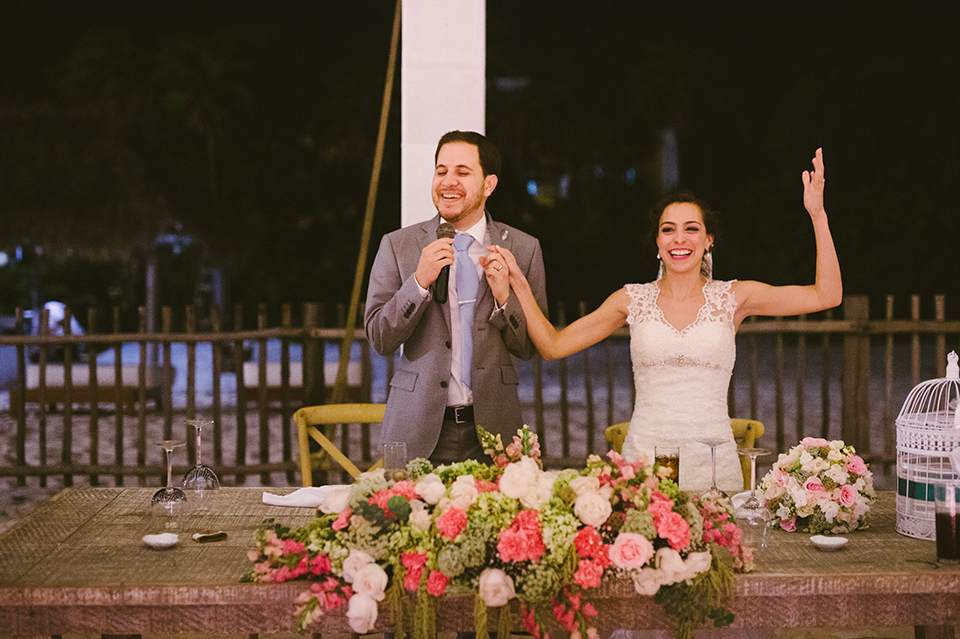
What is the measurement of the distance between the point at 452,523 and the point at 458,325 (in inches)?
45.0

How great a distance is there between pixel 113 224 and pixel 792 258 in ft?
41.6

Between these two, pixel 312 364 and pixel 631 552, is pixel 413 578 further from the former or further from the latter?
pixel 312 364

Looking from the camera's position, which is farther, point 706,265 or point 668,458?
point 706,265

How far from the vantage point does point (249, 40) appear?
16578 millimetres

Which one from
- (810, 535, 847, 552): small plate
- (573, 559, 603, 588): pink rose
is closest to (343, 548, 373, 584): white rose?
(573, 559, 603, 588): pink rose

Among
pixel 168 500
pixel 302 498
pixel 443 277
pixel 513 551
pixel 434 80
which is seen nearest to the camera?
pixel 513 551

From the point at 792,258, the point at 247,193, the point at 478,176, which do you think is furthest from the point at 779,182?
the point at 478,176

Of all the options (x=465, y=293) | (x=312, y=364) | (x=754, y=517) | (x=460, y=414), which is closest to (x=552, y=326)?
(x=465, y=293)

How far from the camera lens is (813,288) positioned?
2.75 m

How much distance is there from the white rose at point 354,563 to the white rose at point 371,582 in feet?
0.04

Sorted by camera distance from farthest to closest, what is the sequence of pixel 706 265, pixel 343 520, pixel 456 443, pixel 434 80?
pixel 434 80 < pixel 706 265 < pixel 456 443 < pixel 343 520

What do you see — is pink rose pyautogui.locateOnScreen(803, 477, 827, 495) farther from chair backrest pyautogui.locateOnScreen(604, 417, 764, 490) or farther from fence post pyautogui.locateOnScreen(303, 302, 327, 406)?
fence post pyautogui.locateOnScreen(303, 302, 327, 406)

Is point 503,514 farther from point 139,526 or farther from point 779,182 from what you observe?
point 779,182

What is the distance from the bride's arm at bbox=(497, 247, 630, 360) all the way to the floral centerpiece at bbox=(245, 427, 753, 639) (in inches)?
39.0
